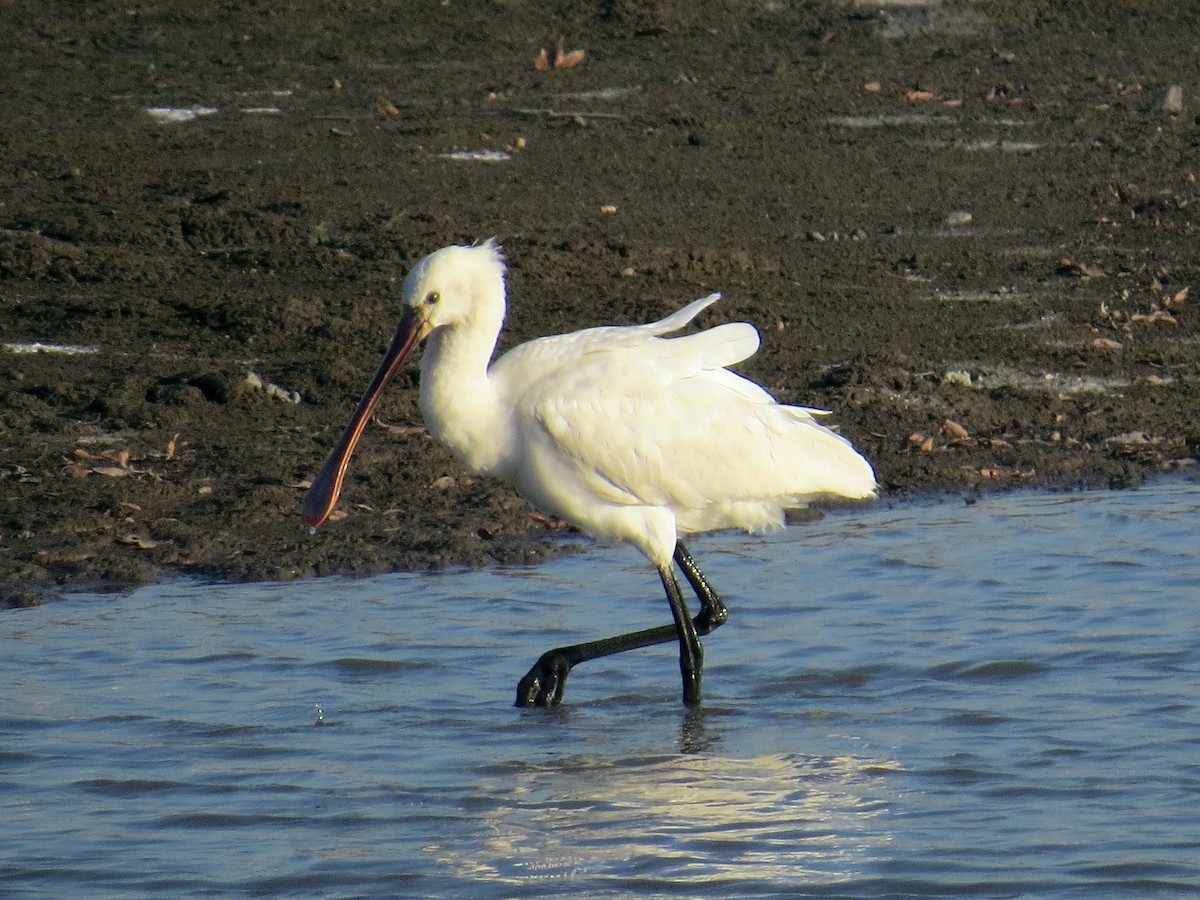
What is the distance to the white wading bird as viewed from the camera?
6.32 metres

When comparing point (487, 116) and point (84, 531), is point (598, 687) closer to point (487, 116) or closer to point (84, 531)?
point (84, 531)

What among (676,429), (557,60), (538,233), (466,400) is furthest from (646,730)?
(557,60)

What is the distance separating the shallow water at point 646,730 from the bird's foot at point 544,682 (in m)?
0.06

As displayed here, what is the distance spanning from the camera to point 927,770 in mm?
5965

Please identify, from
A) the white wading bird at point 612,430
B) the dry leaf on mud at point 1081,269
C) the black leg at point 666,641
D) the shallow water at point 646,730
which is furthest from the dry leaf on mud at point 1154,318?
the black leg at point 666,641

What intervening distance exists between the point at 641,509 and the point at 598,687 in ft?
2.55

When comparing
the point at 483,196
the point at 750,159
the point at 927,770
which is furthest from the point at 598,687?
the point at 750,159

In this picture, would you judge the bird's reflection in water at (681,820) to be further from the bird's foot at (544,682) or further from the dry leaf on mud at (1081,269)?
the dry leaf on mud at (1081,269)

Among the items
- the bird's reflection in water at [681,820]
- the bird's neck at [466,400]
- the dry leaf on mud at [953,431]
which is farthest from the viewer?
the dry leaf on mud at [953,431]

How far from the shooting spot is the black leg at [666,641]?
6.56 metres

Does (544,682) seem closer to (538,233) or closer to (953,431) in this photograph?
(953,431)

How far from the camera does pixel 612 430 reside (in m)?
6.40

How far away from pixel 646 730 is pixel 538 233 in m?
5.90

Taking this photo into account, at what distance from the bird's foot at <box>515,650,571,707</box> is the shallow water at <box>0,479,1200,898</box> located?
0.06 m
